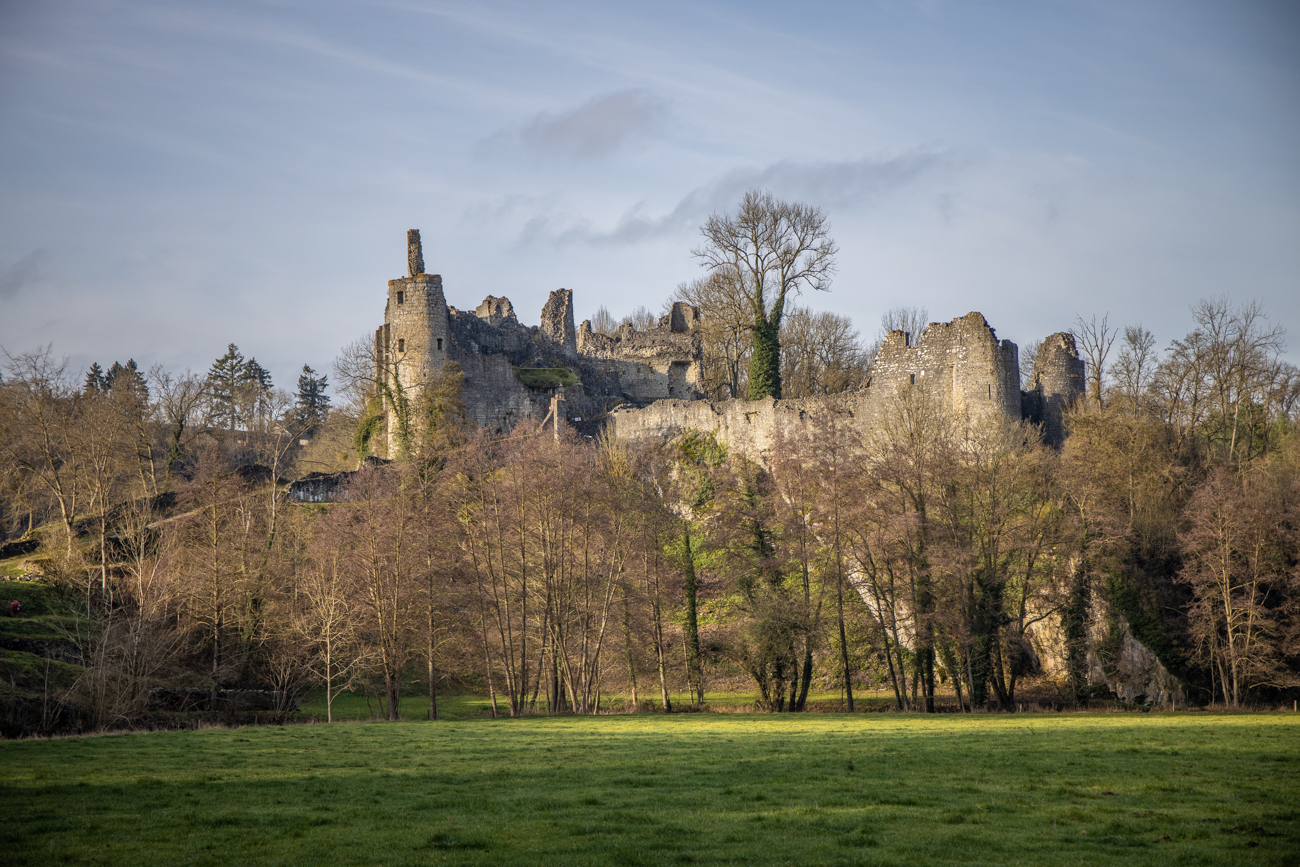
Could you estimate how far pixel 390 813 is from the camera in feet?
32.3

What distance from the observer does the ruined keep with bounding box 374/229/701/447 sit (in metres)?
45.0

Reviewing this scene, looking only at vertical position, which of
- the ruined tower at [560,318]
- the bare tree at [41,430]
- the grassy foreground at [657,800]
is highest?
the ruined tower at [560,318]

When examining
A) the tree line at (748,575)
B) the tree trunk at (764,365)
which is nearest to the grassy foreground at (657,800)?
the tree line at (748,575)

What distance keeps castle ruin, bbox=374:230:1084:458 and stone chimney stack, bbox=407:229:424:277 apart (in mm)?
65

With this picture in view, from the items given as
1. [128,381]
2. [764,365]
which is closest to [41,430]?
[128,381]

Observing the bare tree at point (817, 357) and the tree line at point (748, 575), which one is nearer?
the tree line at point (748, 575)

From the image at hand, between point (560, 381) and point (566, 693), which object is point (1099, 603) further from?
point (560, 381)

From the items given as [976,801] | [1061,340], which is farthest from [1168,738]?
[1061,340]

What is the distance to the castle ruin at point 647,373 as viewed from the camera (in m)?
37.6

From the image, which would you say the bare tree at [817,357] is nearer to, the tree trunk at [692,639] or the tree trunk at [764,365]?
the tree trunk at [764,365]

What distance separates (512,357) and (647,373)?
384 inches

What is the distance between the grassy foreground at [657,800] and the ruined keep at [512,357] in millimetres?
28996

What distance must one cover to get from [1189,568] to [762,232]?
28.7 metres

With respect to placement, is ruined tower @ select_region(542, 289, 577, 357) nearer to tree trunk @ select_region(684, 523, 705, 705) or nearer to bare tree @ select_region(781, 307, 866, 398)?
bare tree @ select_region(781, 307, 866, 398)
